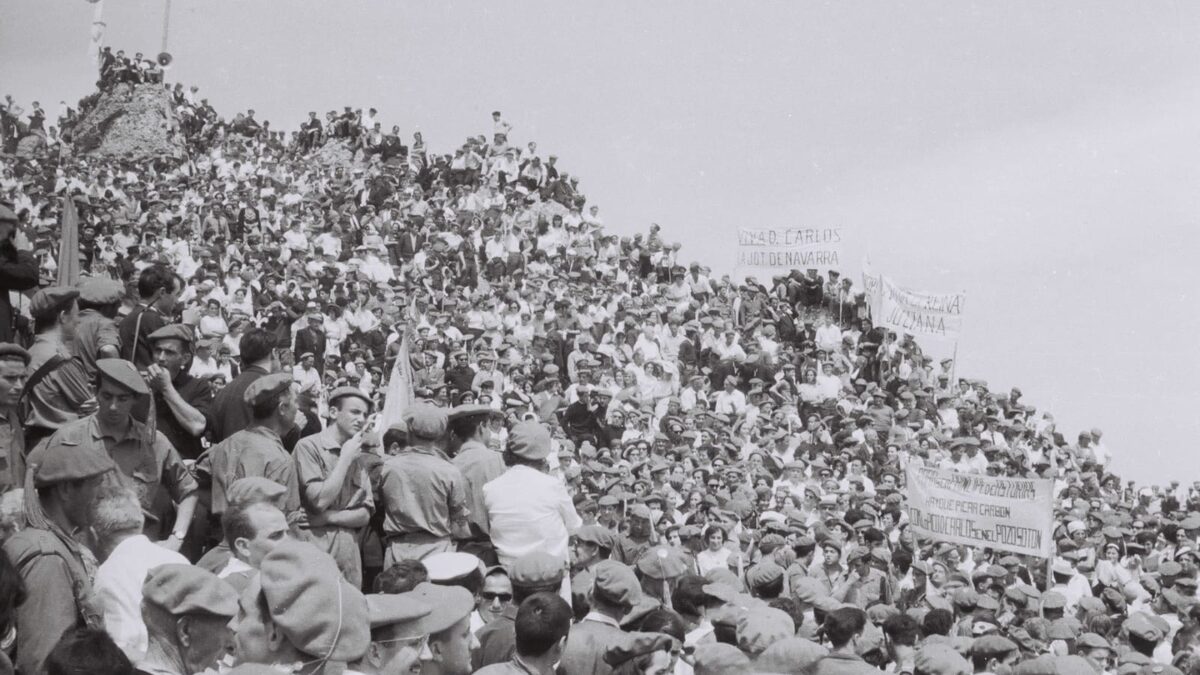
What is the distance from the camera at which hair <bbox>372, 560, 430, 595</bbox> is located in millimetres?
5082

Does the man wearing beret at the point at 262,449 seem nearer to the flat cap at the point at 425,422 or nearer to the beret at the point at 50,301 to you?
the flat cap at the point at 425,422

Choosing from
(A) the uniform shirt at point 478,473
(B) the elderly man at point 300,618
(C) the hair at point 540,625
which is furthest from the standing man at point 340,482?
(B) the elderly man at point 300,618

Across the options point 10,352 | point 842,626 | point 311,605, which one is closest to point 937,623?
point 842,626

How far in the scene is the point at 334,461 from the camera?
246 inches

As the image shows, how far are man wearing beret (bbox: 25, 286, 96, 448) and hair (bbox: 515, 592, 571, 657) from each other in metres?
2.51

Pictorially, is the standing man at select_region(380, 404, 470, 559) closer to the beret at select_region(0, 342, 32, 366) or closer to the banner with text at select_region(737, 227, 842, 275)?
the beret at select_region(0, 342, 32, 366)

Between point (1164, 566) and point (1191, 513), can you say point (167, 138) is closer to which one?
point (1191, 513)

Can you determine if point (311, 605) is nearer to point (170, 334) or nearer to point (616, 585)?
point (616, 585)

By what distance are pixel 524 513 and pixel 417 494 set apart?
0.55 metres

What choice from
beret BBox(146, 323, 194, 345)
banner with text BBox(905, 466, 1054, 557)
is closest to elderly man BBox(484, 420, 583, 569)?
beret BBox(146, 323, 194, 345)

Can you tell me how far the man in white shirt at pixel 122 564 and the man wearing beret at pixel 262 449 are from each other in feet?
4.26

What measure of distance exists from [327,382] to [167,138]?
3049cm

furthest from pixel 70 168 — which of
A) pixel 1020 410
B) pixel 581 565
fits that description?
pixel 581 565

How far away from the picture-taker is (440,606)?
4.31 metres
